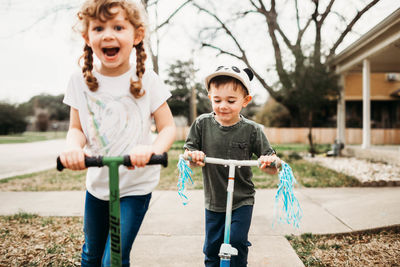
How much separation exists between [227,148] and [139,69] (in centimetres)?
91

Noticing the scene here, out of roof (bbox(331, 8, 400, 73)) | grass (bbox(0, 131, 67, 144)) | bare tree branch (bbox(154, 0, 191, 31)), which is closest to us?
roof (bbox(331, 8, 400, 73))

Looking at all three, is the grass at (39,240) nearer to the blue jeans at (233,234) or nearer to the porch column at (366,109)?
the blue jeans at (233,234)

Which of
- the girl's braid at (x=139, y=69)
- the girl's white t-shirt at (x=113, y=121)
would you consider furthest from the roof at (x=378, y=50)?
the girl's white t-shirt at (x=113, y=121)

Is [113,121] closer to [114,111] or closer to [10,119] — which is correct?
[114,111]

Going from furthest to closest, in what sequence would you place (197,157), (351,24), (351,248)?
(351,24)
(351,248)
(197,157)

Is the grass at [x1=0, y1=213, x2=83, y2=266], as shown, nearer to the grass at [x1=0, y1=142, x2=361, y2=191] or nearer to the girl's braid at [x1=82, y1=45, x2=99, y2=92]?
the girl's braid at [x1=82, y1=45, x2=99, y2=92]

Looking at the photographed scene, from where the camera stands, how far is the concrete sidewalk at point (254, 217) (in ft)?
10.3

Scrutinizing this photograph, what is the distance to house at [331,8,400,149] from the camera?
9.72 meters

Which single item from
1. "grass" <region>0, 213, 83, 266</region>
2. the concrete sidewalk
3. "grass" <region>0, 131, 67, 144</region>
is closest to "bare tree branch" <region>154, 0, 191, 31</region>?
the concrete sidewalk

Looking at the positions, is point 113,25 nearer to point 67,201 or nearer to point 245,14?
point 67,201

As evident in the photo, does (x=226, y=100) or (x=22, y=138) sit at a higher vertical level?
(x=226, y=100)

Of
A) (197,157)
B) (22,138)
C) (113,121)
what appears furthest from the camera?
(22,138)

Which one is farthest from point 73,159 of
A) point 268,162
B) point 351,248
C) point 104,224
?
point 351,248

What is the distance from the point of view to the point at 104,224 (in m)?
1.99
